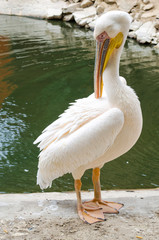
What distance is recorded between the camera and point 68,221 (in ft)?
9.16

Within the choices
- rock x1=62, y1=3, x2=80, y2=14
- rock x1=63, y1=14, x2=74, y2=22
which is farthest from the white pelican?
rock x1=62, y1=3, x2=80, y2=14

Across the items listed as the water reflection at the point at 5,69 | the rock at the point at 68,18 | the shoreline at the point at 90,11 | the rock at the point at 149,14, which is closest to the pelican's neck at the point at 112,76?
the water reflection at the point at 5,69

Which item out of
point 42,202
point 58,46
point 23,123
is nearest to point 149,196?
point 42,202

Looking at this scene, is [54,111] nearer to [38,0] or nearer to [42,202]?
[42,202]

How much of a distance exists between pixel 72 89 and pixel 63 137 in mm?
5064

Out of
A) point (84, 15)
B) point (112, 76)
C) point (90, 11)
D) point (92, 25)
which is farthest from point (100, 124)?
point (90, 11)

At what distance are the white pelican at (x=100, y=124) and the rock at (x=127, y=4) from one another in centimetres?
1262

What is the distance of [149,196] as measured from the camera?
325 cm

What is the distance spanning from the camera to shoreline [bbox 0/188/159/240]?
8.51 feet

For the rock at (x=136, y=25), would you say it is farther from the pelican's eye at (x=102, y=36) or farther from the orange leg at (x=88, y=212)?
the orange leg at (x=88, y=212)

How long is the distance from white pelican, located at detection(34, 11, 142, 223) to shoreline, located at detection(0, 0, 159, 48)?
9556mm

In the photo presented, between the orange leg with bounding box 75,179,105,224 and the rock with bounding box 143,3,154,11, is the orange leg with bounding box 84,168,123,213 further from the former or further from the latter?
the rock with bounding box 143,3,154,11

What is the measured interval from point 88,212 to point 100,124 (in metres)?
0.81

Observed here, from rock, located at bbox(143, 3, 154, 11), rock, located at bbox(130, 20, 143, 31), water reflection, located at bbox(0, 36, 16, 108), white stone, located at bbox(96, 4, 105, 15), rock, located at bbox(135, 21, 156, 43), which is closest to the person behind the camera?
water reflection, located at bbox(0, 36, 16, 108)
